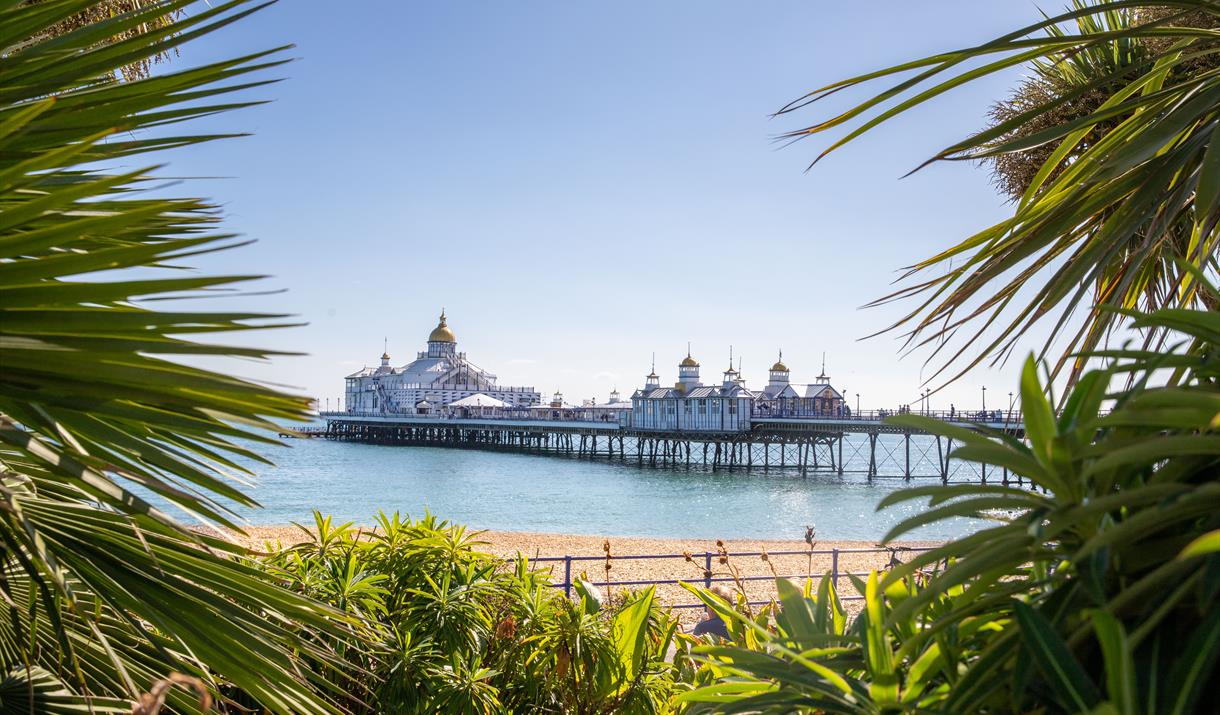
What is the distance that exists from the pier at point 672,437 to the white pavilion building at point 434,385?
4.25 m

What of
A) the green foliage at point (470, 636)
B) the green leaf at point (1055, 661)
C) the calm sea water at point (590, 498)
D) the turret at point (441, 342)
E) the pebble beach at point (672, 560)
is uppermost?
the turret at point (441, 342)

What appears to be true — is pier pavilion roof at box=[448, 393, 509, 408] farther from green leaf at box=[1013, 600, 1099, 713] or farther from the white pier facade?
green leaf at box=[1013, 600, 1099, 713]

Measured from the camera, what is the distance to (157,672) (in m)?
1.65

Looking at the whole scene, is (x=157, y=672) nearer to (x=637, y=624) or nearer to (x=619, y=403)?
(x=637, y=624)

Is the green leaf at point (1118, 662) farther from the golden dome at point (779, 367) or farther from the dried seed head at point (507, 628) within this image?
the golden dome at point (779, 367)

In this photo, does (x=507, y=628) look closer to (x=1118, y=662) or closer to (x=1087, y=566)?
(x=1087, y=566)

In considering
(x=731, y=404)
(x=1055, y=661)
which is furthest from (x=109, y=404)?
(x=731, y=404)

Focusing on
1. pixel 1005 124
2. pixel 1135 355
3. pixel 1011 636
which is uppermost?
pixel 1005 124

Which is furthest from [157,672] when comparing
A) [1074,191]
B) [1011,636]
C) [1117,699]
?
[1074,191]

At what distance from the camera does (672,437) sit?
66.4m

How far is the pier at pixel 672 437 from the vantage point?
59.8 metres

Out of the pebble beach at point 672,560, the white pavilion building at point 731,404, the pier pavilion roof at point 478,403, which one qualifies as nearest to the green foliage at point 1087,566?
the pebble beach at point 672,560

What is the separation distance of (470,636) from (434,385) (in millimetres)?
100034

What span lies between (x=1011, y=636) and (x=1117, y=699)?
0.22 metres
